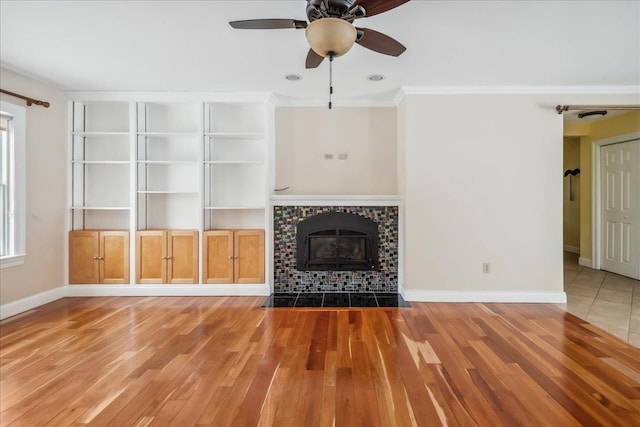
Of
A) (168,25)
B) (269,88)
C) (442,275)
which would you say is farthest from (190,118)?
(442,275)

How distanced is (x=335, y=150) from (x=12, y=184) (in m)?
3.63

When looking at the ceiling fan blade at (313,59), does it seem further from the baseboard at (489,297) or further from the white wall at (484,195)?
the baseboard at (489,297)

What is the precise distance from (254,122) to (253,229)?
144cm

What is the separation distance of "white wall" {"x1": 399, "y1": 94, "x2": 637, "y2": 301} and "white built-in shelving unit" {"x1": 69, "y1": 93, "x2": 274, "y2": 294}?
6.17 feet

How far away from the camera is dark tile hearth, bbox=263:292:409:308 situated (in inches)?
151

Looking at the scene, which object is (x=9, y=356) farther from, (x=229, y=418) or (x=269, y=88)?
(x=269, y=88)

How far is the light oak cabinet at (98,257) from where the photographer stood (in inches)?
165

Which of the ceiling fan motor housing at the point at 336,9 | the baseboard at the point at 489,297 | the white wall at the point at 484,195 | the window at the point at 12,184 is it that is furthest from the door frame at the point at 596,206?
the window at the point at 12,184

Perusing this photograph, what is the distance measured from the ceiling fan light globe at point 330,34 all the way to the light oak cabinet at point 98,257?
11.7ft

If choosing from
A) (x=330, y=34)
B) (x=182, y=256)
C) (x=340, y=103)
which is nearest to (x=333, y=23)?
(x=330, y=34)

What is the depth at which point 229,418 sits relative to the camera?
180cm

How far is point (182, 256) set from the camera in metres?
4.20

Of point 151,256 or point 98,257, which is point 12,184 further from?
point 151,256

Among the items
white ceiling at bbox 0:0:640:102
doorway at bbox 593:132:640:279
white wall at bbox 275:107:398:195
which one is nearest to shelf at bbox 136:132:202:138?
white ceiling at bbox 0:0:640:102
